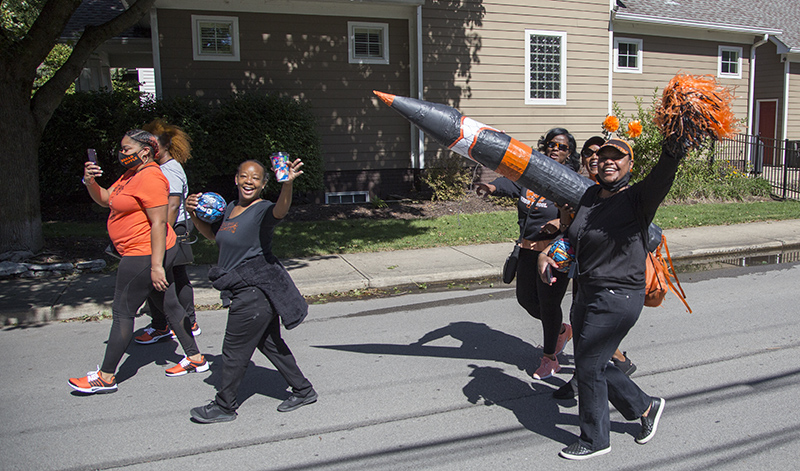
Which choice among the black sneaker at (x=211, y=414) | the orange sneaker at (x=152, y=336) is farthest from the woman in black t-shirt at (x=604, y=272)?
the orange sneaker at (x=152, y=336)

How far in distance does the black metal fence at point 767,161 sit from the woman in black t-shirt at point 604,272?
13081mm

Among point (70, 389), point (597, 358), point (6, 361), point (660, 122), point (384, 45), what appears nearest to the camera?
point (660, 122)

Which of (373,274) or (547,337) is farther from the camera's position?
(373,274)

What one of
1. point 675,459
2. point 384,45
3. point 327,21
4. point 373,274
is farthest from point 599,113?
point 675,459

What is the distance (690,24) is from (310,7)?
10.2 meters

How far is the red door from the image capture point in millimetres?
19328

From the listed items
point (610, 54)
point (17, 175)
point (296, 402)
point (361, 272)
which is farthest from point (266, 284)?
point (610, 54)

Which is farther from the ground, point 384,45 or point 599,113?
point 384,45

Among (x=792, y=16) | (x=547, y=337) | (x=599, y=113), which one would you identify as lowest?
(x=547, y=337)

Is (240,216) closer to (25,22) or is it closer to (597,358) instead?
(597,358)

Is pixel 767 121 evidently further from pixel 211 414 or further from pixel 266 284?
pixel 211 414

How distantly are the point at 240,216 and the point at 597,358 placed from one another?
87.9 inches

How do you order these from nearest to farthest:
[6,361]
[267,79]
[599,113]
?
1. [6,361]
2. [267,79]
3. [599,113]

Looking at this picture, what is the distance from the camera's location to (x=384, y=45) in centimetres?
1351
